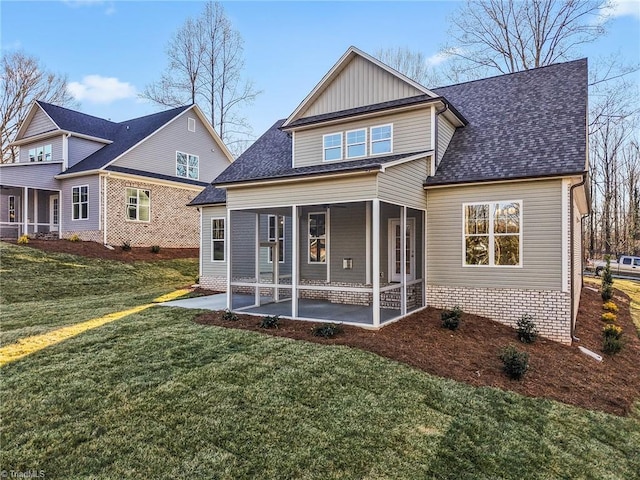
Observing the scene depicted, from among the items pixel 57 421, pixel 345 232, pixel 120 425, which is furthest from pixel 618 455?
pixel 345 232

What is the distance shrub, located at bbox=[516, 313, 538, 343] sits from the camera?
828 centimetres

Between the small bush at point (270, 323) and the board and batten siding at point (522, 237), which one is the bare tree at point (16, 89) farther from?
the board and batten siding at point (522, 237)

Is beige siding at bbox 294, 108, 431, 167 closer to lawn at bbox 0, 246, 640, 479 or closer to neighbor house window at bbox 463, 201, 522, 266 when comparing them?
neighbor house window at bbox 463, 201, 522, 266

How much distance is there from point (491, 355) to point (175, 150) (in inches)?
838

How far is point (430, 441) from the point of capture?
4277mm

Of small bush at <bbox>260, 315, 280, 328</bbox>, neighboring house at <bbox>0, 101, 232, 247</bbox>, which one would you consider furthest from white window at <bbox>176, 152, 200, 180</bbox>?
small bush at <bbox>260, 315, 280, 328</bbox>

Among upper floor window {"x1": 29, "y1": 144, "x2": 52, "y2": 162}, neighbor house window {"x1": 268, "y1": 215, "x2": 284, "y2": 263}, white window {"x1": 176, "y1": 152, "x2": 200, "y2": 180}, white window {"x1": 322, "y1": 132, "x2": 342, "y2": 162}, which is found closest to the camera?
white window {"x1": 322, "y1": 132, "x2": 342, "y2": 162}

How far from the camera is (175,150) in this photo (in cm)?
2283

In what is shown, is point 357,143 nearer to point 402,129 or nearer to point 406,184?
point 402,129

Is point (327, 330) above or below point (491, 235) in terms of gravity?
below

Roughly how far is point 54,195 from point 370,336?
2263cm

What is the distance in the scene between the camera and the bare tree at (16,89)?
31.5 metres

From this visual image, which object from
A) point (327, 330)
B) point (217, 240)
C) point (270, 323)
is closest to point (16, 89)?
point (217, 240)

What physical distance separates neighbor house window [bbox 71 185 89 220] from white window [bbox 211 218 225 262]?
31.0ft
